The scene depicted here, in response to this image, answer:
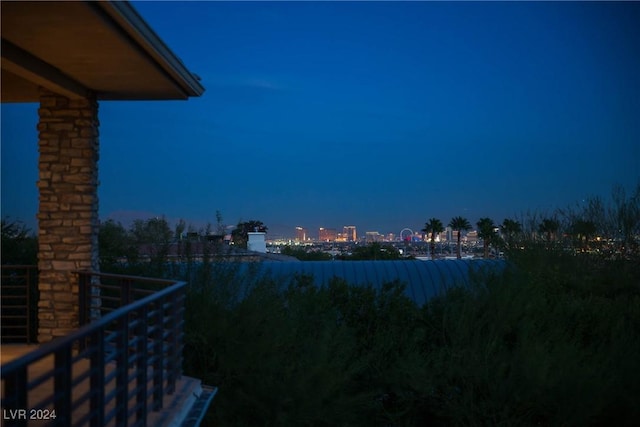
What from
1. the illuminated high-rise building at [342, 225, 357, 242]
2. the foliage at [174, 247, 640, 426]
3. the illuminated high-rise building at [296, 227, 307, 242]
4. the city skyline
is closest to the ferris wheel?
the city skyline

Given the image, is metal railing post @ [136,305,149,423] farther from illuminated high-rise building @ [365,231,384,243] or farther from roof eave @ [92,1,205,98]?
illuminated high-rise building @ [365,231,384,243]

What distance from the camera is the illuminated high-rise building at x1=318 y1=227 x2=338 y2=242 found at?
51.0 metres

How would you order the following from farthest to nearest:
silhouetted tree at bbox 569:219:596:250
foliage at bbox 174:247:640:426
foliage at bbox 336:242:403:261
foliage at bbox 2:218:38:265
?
foliage at bbox 336:242:403:261, silhouetted tree at bbox 569:219:596:250, foliage at bbox 2:218:38:265, foliage at bbox 174:247:640:426

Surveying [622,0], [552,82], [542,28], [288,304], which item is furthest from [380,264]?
[552,82]

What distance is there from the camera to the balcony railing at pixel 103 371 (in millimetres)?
2998

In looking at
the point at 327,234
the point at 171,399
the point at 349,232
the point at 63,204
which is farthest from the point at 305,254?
the point at 171,399

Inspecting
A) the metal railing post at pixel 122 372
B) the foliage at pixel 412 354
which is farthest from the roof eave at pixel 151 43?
the foliage at pixel 412 354

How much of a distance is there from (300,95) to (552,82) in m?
16.1

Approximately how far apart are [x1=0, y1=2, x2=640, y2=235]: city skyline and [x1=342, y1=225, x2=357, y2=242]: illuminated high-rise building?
1.33m

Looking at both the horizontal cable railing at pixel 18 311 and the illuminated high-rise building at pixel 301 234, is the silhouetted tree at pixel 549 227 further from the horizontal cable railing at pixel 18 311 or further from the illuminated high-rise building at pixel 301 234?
the illuminated high-rise building at pixel 301 234

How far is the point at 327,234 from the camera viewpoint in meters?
52.4

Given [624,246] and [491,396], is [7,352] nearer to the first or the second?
[491,396]

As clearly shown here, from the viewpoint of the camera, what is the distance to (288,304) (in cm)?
1110

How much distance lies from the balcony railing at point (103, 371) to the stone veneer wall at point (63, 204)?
533 millimetres
